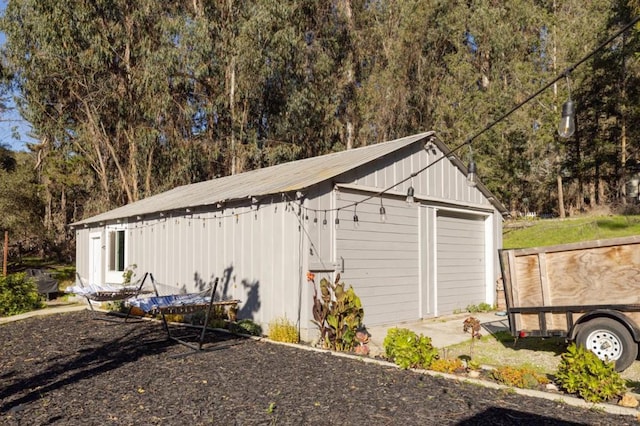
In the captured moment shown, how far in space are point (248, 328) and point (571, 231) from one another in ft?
54.8

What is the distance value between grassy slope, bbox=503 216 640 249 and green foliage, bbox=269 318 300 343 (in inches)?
548

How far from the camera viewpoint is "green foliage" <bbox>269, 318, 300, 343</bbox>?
8.17m

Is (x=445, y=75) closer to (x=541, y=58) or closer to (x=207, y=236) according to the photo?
(x=541, y=58)

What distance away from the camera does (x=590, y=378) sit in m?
4.84

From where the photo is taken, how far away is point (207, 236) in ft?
35.3

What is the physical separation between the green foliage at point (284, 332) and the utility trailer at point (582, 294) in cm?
335

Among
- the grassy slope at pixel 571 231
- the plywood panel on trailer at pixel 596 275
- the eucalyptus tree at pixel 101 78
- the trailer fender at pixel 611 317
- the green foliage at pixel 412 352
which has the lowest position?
the green foliage at pixel 412 352

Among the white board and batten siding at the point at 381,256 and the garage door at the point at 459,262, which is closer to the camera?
the white board and batten siding at the point at 381,256

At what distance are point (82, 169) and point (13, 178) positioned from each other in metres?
4.25

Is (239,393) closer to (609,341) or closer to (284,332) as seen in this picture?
(284,332)

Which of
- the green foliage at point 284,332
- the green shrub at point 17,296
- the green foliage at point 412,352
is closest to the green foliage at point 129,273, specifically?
the green shrub at point 17,296

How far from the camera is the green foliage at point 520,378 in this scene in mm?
5352

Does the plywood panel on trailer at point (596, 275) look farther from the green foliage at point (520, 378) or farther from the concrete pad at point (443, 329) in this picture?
the concrete pad at point (443, 329)

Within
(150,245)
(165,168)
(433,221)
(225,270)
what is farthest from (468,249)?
(165,168)
